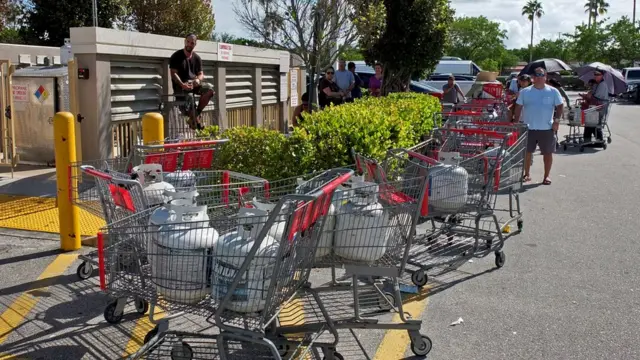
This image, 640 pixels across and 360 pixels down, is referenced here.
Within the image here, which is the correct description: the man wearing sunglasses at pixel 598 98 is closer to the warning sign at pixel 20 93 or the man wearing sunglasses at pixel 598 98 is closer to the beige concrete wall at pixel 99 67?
the beige concrete wall at pixel 99 67

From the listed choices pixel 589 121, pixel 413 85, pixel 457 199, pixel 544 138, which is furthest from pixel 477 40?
pixel 457 199

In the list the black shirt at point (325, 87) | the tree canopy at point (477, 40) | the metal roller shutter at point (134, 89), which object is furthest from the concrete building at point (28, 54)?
the tree canopy at point (477, 40)

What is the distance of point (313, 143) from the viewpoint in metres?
6.53

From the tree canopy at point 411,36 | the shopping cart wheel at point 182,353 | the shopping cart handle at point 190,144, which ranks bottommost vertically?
the shopping cart wheel at point 182,353

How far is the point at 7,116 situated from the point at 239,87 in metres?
5.48

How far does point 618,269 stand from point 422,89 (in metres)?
15.7

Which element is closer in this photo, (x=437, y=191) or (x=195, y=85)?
(x=437, y=191)

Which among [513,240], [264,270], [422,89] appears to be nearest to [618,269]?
[513,240]

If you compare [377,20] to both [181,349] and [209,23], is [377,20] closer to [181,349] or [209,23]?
[181,349]

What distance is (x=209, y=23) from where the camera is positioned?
2795 centimetres

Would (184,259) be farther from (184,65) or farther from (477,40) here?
(477,40)

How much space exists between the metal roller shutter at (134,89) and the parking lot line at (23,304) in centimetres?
407

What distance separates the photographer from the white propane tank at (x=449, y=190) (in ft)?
19.1

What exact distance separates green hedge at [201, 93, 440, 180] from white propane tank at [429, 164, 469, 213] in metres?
0.87
